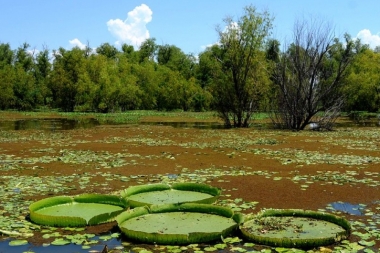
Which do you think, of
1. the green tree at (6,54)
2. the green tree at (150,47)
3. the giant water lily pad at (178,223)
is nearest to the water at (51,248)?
the giant water lily pad at (178,223)

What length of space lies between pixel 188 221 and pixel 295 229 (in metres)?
1.43

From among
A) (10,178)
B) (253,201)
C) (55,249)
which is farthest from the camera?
(10,178)

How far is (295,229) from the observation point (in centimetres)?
543

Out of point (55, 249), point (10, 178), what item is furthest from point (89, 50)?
point (55, 249)

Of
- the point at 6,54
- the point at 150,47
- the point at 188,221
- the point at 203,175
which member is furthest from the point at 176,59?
the point at 188,221

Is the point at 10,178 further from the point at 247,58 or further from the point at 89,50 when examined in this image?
the point at 89,50

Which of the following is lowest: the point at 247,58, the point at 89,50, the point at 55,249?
the point at 55,249

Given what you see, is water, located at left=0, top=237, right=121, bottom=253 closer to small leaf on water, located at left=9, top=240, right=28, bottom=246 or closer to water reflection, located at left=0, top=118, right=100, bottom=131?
small leaf on water, located at left=9, top=240, right=28, bottom=246

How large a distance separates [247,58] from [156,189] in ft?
70.5

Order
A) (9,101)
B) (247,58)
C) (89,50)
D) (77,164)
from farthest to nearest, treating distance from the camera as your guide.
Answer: (89,50)
(9,101)
(247,58)
(77,164)

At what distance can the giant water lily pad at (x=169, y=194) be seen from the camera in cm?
699

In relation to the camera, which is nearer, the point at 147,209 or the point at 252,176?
the point at 147,209

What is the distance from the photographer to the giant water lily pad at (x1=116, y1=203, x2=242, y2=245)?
5.11 meters

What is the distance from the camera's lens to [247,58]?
2797cm
